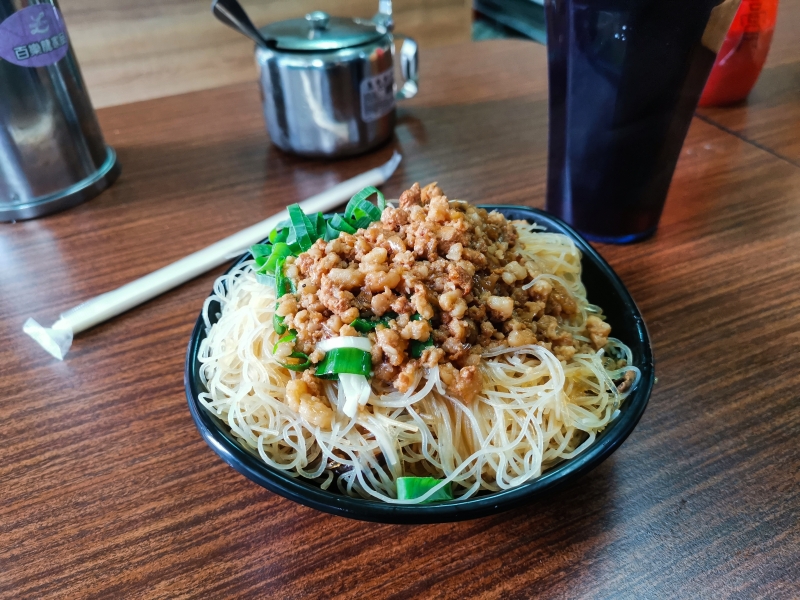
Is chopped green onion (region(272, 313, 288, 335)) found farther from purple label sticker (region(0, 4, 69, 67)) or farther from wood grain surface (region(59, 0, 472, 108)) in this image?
wood grain surface (region(59, 0, 472, 108))

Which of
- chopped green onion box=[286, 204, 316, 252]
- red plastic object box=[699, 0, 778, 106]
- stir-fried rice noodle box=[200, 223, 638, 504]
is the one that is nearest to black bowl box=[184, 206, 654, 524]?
stir-fried rice noodle box=[200, 223, 638, 504]

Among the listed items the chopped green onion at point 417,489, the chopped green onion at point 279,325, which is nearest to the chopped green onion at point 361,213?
the chopped green onion at point 279,325

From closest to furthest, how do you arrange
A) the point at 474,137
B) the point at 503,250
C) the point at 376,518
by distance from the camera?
the point at 376,518 → the point at 503,250 → the point at 474,137

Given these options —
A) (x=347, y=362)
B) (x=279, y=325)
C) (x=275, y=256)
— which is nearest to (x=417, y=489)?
(x=347, y=362)

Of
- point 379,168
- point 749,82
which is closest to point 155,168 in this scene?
point 379,168

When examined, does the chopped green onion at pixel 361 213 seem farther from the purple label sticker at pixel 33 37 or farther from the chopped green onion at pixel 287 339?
the purple label sticker at pixel 33 37

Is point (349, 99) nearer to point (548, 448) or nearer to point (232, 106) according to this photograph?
point (232, 106)
